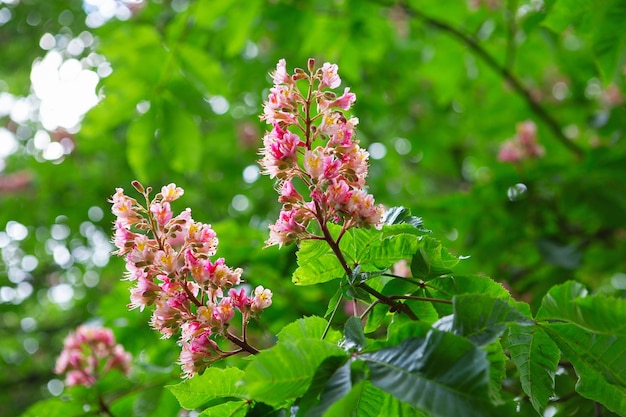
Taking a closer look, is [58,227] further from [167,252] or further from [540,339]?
[540,339]

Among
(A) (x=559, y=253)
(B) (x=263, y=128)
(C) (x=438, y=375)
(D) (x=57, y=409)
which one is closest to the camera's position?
(C) (x=438, y=375)

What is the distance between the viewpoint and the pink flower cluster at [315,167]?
3.68ft

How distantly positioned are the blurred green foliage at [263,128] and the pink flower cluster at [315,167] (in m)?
0.95

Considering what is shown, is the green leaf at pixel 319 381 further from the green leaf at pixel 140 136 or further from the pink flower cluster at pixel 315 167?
the green leaf at pixel 140 136

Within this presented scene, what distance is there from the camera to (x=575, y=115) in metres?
4.27

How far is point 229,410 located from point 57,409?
109 cm

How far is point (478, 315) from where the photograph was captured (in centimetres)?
94

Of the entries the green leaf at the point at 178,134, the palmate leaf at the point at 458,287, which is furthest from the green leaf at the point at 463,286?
the green leaf at the point at 178,134

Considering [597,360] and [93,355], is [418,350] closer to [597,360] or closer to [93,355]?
[597,360]

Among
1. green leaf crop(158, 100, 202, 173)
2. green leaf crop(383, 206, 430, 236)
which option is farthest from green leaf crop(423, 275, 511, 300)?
green leaf crop(158, 100, 202, 173)

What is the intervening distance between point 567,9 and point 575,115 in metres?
2.47

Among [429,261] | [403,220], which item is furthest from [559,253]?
[429,261]

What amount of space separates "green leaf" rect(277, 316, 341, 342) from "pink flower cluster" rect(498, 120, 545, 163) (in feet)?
8.50

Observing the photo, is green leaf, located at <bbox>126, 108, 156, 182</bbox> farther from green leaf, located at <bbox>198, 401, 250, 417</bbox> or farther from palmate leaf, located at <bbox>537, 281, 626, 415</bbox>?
palmate leaf, located at <bbox>537, 281, 626, 415</bbox>
